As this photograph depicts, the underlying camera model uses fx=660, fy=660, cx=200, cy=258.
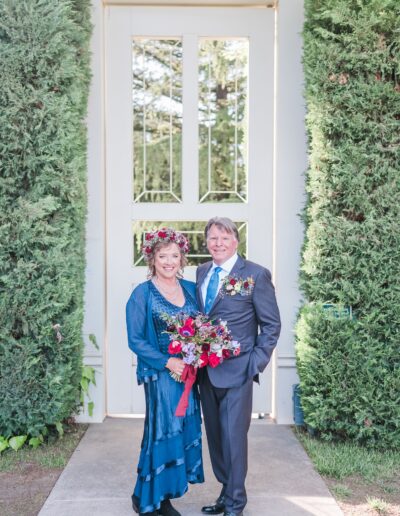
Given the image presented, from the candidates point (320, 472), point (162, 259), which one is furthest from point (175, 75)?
point (320, 472)

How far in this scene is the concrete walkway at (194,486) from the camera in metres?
3.75

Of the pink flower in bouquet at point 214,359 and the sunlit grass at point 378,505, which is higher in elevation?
the pink flower in bouquet at point 214,359

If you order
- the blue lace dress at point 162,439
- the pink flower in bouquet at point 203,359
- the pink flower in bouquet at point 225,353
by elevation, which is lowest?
the blue lace dress at point 162,439

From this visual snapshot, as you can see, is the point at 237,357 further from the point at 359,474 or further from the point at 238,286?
the point at 359,474

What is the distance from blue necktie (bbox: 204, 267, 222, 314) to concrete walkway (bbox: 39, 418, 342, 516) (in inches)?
46.3

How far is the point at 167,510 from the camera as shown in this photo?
359cm

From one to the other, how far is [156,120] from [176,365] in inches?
108

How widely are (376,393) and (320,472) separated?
0.72 metres

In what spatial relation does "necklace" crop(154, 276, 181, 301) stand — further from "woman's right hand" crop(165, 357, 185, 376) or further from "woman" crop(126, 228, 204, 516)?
"woman's right hand" crop(165, 357, 185, 376)

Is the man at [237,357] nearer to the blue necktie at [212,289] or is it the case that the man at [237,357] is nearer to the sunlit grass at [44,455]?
the blue necktie at [212,289]

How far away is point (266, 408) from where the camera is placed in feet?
18.3

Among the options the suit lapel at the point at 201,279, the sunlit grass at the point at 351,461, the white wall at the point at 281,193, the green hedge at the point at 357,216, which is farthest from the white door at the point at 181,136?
the suit lapel at the point at 201,279

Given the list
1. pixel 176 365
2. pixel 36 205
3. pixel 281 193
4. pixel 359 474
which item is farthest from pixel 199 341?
pixel 281 193

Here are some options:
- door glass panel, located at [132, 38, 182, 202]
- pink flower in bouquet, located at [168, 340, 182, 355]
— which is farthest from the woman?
door glass panel, located at [132, 38, 182, 202]
